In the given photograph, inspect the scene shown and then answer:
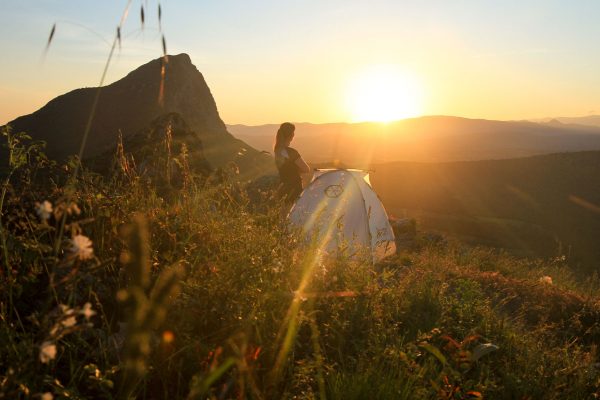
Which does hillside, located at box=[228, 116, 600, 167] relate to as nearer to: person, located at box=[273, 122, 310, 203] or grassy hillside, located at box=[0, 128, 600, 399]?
person, located at box=[273, 122, 310, 203]

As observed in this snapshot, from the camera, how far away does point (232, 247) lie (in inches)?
139

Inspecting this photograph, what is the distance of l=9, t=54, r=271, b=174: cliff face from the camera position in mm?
19344

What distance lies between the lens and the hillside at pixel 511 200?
18047 mm

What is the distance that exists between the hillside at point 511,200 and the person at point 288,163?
901cm

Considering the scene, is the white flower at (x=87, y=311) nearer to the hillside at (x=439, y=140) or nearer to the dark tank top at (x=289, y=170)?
the dark tank top at (x=289, y=170)

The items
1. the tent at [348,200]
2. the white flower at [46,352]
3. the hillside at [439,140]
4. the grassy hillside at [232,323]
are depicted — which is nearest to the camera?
the white flower at [46,352]

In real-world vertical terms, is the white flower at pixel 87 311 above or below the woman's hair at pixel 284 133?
below

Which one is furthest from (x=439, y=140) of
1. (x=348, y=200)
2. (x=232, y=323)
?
(x=232, y=323)

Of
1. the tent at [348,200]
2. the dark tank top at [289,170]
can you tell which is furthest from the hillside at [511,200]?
the dark tank top at [289,170]

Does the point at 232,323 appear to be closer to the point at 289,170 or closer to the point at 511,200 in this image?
the point at 289,170

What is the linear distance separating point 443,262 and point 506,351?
462cm

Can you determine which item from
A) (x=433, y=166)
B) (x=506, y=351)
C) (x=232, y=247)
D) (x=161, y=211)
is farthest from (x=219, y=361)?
(x=433, y=166)

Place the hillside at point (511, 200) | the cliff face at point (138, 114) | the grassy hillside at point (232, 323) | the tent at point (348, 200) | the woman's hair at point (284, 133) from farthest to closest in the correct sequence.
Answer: the cliff face at point (138, 114)
the hillside at point (511, 200)
the tent at point (348, 200)
the woman's hair at point (284, 133)
the grassy hillside at point (232, 323)

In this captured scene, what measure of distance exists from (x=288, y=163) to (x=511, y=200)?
70.2ft
